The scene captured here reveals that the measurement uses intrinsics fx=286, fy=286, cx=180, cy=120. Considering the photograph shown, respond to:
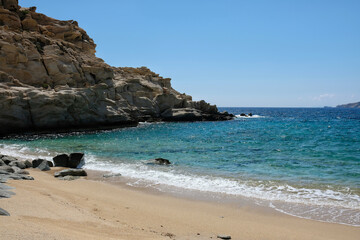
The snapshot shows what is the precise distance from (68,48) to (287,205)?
167 ft

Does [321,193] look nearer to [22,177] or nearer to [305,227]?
[305,227]

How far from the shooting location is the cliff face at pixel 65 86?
1350 inches

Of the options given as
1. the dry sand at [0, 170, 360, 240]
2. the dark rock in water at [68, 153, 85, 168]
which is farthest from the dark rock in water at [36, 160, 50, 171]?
the dry sand at [0, 170, 360, 240]

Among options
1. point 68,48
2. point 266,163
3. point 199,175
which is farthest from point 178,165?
point 68,48

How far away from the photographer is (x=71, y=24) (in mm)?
60906

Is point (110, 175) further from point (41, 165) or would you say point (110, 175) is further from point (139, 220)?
point (139, 220)

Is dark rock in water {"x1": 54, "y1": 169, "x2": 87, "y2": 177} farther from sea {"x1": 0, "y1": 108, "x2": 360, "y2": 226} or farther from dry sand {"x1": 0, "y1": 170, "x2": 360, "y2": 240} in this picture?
dry sand {"x1": 0, "y1": 170, "x2": 360, "y2": 240}

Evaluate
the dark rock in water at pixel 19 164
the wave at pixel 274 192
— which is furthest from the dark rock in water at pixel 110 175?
the dark rock in water at pixel 19 164

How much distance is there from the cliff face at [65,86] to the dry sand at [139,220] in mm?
26641

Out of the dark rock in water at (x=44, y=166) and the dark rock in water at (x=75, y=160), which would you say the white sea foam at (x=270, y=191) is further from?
the dark rock in water at (x=44, y=166)

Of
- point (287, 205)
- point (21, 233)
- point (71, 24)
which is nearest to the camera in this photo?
point (21, 233)

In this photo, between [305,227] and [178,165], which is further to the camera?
[178,165]

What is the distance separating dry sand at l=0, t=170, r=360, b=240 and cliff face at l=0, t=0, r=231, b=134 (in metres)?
26.6

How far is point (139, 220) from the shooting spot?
7688mm
